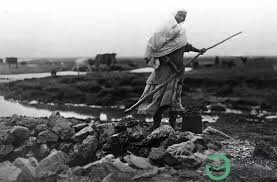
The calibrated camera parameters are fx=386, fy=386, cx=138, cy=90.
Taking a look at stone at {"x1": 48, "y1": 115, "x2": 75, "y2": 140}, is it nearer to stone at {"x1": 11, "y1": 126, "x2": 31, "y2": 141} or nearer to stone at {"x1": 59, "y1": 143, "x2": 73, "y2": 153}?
stone at {"x1": 59, "y1": 143, "x2": 73, "y2": 153}

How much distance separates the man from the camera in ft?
19.7

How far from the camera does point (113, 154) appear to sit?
5.39 metres

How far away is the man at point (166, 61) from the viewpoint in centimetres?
600

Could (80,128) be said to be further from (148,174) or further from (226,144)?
(226,144)

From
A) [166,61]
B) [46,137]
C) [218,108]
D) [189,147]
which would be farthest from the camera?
[218,108]

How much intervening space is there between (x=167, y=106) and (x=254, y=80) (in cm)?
1663

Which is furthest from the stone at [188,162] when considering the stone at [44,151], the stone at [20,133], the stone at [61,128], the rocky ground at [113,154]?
the stone at [20,133]

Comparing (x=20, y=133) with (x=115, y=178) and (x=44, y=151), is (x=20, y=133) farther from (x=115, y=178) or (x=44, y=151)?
(x=115, y=178)

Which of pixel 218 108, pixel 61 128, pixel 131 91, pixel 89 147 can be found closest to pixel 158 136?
pixel 89 147

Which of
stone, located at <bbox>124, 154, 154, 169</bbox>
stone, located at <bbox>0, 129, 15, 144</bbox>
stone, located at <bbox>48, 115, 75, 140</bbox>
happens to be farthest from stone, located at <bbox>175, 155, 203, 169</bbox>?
stone, located at <bbox>0, 129, 15, 144</bbox>

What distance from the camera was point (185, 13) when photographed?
6.11 metres

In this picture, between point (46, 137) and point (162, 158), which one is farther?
point (46, 137)

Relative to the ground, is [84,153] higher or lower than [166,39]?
lower

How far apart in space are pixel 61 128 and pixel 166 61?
6.28 ft
